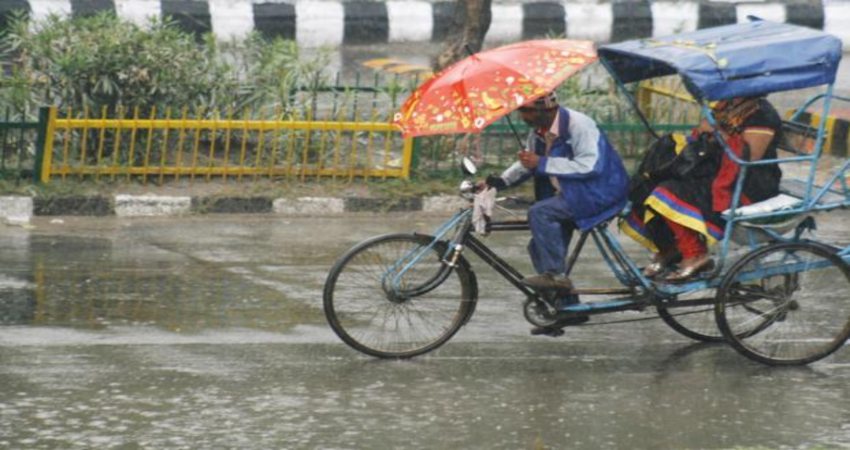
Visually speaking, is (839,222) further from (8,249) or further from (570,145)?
(8,249)

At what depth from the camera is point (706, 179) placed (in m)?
7.13

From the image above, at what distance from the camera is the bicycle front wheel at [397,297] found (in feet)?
22.9

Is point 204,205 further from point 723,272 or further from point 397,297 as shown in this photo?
point 723,272

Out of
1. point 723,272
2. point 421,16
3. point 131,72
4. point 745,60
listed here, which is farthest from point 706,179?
point 421,16

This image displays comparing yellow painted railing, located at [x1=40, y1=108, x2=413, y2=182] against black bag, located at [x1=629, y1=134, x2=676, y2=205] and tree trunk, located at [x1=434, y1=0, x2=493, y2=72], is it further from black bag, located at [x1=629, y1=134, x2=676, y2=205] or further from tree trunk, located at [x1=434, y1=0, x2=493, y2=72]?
black bag, located at [x1=629, y1=134, x2=676, y2=205]

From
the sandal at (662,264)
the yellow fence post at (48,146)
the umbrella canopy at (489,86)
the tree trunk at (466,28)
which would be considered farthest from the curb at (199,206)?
the umbrella canopy at (489,86)

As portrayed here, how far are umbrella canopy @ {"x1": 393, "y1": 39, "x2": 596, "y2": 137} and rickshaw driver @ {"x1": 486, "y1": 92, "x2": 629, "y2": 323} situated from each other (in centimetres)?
25

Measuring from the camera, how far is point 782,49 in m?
6.82

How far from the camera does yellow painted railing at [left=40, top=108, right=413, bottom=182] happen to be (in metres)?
11.1

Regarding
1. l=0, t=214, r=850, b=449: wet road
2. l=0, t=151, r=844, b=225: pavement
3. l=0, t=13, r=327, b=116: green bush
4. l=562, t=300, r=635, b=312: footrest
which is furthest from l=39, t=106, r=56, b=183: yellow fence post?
l=562, t=300, r=635, b=312: footrest

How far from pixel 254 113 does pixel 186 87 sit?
0.55m

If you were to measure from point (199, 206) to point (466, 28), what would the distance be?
306cm

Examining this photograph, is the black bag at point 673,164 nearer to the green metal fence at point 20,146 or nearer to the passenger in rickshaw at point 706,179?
the passenger in rickshaw at point 706,179

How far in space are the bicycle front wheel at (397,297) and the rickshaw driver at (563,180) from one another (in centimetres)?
37
